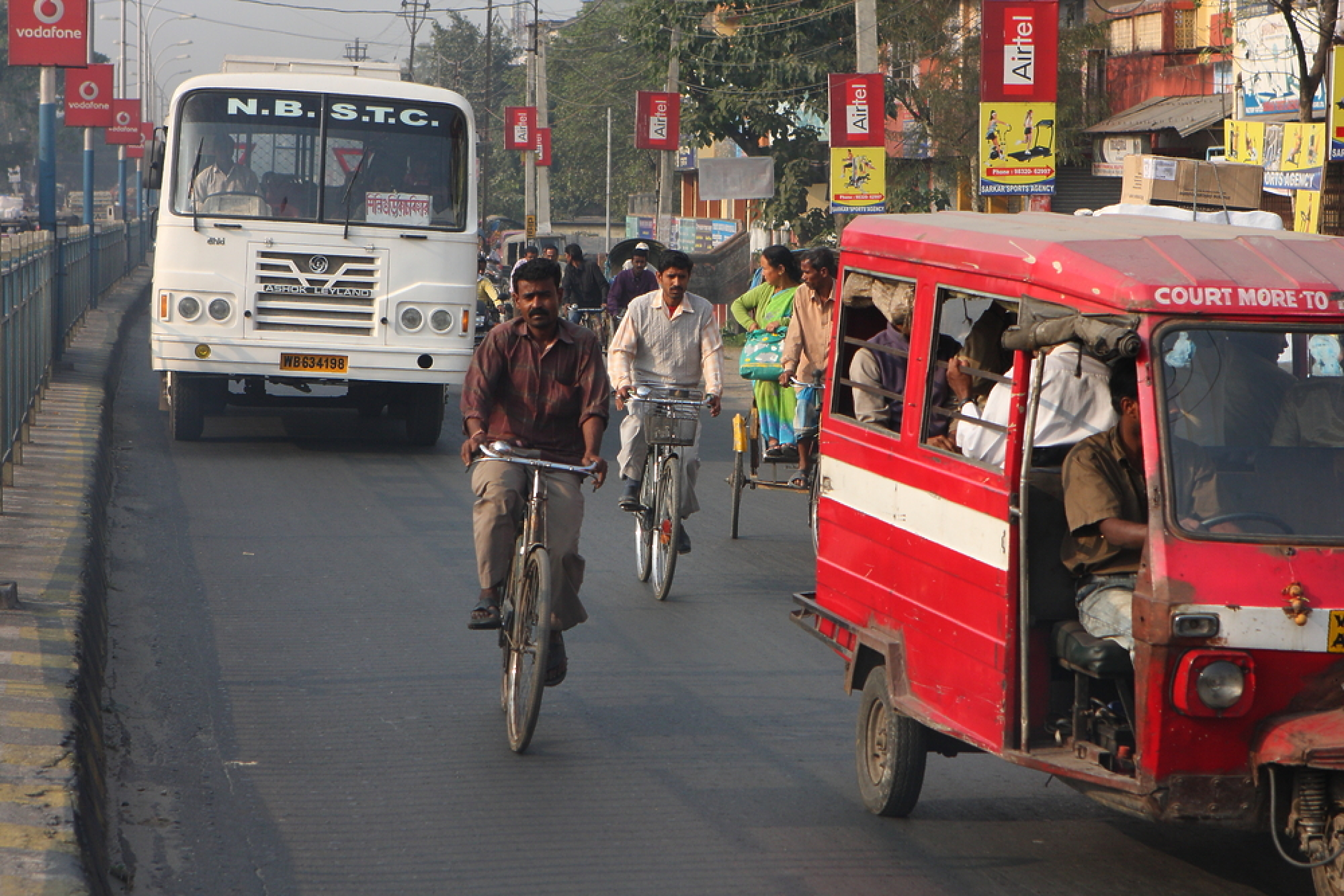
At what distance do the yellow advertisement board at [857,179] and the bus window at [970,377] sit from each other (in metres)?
13.6

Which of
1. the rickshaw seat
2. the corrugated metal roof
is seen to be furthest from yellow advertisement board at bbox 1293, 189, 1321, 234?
the rickshaw seat

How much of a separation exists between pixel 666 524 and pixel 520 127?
114ft

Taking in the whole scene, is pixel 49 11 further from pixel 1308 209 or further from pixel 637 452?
pixel 1308 209

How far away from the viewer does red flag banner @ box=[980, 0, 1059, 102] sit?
14.3m

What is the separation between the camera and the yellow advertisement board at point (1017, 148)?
14516 millimetres

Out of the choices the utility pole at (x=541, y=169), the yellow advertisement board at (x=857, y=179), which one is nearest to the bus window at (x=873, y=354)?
the yellow advertisement board at (x=857, y=179)

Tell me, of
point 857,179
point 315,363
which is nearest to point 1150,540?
point 315,363

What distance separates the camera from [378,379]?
13109 mm

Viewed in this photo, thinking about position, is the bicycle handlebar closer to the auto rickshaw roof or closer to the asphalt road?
the asphalt road

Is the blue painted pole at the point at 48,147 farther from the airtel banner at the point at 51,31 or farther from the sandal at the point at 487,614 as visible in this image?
the sandal at the point at 487,614

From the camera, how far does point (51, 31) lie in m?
17.6

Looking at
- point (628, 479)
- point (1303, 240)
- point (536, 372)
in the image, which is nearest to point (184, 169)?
point (628, 479)

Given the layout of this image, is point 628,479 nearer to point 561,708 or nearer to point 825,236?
point 561,708

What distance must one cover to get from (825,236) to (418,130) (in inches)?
809
